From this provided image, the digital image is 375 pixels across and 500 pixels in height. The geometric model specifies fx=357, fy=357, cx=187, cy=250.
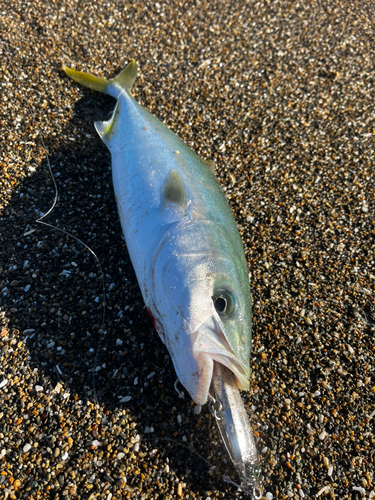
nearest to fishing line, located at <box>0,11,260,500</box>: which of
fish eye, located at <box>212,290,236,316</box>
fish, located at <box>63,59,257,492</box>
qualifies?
fish, located at <box>63,59,257,492</box>

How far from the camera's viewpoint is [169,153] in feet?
9.77

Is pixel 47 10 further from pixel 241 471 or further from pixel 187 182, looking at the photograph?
pixel 241 471

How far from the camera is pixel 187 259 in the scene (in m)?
2.28

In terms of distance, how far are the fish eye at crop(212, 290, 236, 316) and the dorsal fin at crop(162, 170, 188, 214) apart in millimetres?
683

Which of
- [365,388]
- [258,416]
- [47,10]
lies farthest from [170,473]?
[47,10]

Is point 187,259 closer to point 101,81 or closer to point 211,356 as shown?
point 211,356

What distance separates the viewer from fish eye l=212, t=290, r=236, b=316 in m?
2.16

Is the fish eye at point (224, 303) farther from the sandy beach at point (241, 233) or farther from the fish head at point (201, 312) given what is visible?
the sandy beach at point (241, 233)

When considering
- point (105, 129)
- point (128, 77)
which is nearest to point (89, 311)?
point (105, 129)

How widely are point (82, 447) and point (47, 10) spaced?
15.3ft

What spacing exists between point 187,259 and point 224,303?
363mm

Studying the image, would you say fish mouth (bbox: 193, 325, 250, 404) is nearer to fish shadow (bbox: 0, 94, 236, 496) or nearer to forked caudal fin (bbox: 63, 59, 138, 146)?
fish shadow (bbox: 0, 94, 236, 496)

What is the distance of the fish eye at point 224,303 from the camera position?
2.16 m

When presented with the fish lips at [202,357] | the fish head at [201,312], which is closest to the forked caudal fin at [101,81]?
the fish head at [201,312]
